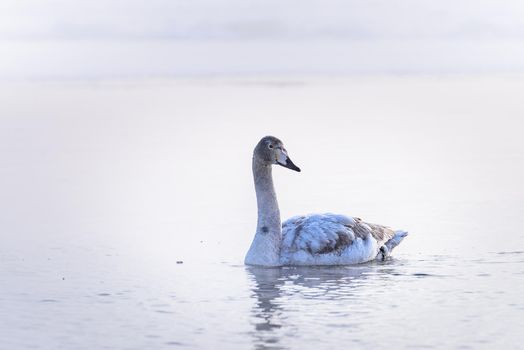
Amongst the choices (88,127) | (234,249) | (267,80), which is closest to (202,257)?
(234,249)

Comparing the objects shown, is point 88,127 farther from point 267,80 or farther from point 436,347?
point 436,347

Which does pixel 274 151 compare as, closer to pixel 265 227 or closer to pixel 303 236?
pixel 265 227

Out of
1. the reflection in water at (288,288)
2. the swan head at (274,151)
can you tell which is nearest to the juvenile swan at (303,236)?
the swan head at (274,151)

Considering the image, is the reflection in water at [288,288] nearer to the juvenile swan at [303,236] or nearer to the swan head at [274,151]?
the juvenile swan at [303,236]

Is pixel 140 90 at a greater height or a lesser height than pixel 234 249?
greater

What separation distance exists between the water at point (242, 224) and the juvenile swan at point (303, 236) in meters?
0.24

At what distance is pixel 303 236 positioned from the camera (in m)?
14.8

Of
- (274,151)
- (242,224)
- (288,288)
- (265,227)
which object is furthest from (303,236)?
(242,224)

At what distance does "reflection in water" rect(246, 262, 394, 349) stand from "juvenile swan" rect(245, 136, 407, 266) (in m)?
0.15

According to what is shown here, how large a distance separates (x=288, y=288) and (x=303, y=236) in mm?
1622

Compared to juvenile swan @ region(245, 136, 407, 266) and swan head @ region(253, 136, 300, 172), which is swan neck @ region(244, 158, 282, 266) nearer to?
juvenile swan @ region(245, 136, 407, 266)

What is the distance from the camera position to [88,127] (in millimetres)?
29734

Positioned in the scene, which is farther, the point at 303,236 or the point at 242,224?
the point at 242,224

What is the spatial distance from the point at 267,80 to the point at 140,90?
611 centimetres
